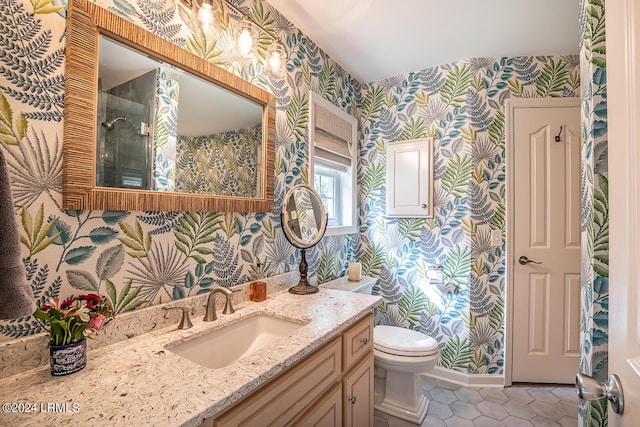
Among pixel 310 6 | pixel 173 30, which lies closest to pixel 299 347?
pixel 173 30

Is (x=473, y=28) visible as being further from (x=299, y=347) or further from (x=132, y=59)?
(x=299, y=347)

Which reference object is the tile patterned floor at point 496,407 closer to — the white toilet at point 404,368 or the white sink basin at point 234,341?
the white toilet at point 404,368

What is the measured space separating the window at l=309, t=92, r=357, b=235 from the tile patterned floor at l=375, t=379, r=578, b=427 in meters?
1.35

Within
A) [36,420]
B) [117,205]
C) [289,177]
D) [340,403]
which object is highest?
[289,177]

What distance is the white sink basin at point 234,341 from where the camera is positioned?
3.34 ft

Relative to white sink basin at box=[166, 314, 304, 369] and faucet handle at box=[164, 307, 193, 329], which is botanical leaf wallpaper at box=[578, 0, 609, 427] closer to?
white sink basin at box=[166, 314, 304, 369]

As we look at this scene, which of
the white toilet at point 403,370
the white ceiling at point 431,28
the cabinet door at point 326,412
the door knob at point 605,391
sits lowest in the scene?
the white toilet at point 403,370

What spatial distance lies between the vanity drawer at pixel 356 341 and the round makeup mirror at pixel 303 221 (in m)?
0.35

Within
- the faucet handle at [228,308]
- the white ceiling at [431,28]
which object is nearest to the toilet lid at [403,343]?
the faucet handle at [228,308]

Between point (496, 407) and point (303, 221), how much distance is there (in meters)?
1.79

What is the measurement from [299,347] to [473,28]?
7.00 ft

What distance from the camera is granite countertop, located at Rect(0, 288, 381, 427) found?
1.91 ft

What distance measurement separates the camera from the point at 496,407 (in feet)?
5.99

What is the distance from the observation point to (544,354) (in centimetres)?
205
